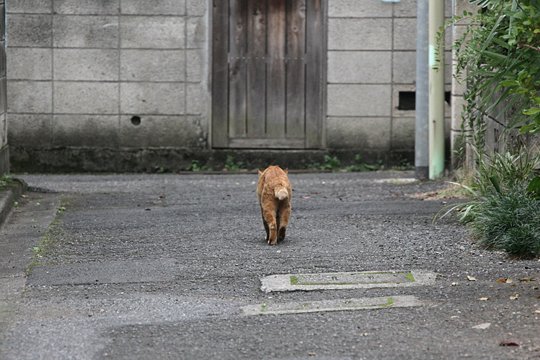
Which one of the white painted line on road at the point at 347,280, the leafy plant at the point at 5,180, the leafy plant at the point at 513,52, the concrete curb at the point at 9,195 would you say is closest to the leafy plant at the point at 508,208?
the leafy plant at the point at 513,52

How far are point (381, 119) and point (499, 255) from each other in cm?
730

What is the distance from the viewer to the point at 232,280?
24.9 feet

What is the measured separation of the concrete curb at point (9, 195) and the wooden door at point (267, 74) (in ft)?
12.4

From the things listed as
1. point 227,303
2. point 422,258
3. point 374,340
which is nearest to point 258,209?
point 422,258

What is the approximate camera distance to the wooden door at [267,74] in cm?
1540

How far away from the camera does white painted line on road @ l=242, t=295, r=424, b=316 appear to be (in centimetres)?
667

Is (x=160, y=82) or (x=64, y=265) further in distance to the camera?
(x=160, y=82)

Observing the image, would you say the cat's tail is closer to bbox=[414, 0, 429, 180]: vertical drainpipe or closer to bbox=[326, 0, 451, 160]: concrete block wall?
bbox=[414, 0, 429, 180]: vertical drainpipe

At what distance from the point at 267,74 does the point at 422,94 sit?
8.86 ft

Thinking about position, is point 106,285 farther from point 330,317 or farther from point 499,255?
point 499,255

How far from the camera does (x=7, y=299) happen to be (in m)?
7.15

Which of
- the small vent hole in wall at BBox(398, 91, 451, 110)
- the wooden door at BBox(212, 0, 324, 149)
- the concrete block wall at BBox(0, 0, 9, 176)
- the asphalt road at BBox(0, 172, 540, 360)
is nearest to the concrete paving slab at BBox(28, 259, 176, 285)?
the asphalt road at BBox(0, 172, 540, 360)

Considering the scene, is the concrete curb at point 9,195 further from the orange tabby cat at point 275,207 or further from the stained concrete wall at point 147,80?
the stained concrete wall at point 147,80

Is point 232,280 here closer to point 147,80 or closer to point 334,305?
point 334,305
